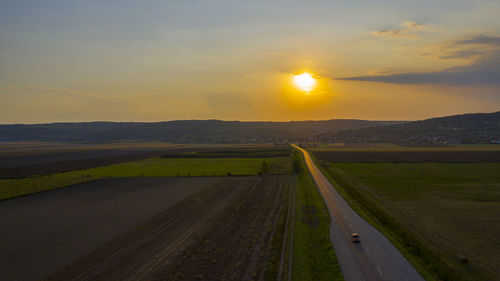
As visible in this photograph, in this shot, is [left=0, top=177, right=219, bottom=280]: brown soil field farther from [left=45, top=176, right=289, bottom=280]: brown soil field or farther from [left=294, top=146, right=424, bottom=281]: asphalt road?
[left=294, top=146, right=424, bottom=281]: asphalt road


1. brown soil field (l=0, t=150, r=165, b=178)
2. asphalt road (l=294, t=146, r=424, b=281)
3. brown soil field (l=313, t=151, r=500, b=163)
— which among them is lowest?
asphalt road (l=294, t=146, r=424, b=281)

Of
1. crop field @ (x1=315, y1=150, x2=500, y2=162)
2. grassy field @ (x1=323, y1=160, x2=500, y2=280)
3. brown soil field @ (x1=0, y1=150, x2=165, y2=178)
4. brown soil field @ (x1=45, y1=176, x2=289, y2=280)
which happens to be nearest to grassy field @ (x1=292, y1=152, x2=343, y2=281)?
brown soil field @ (x1=45, y1=176, x2=289, y2=280)

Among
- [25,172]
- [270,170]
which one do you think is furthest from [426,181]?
[25,172]

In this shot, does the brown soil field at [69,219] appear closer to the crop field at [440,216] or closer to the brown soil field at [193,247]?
the brown soil field at [193,247]

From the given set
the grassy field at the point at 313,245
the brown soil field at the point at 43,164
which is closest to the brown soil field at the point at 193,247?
the grassy field at the point at 313,245

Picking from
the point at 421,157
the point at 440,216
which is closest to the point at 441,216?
the point at 440,216

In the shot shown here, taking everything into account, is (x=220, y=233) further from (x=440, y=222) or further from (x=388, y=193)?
(x=388, y=193)
